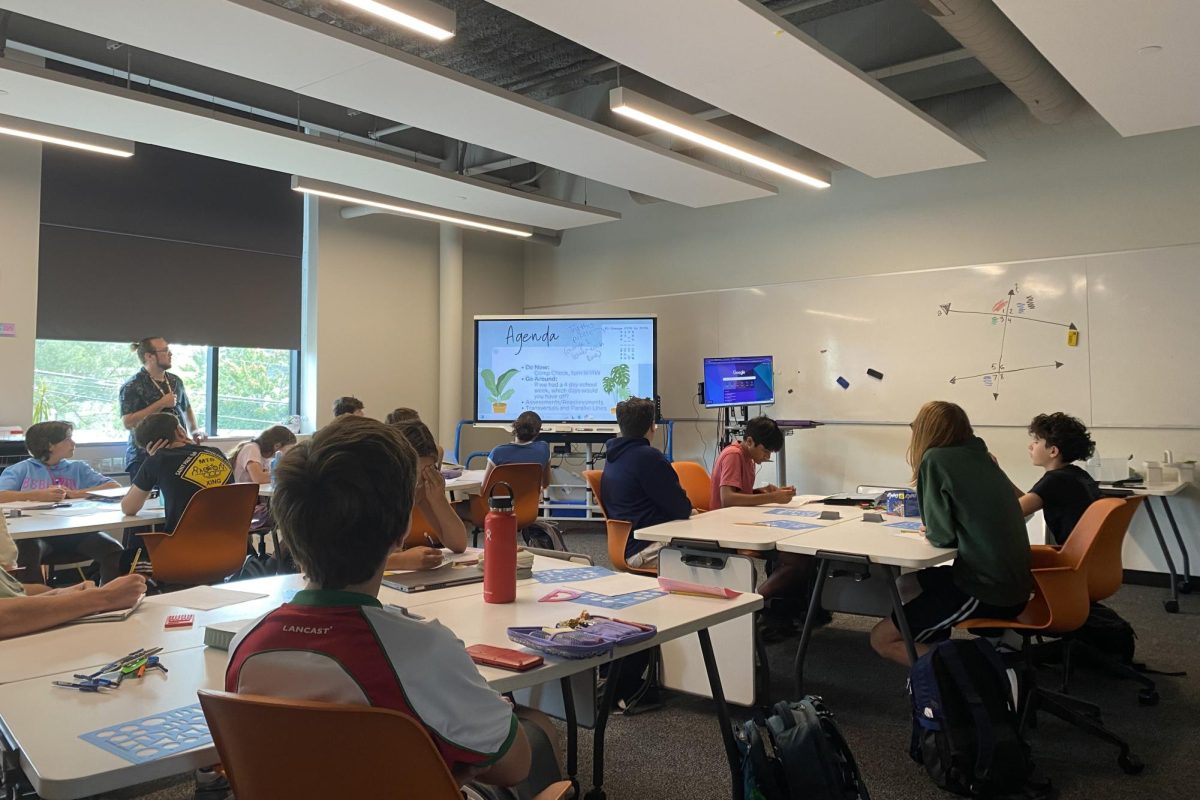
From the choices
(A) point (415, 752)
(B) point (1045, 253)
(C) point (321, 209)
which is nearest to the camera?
(A) point (415, 752)

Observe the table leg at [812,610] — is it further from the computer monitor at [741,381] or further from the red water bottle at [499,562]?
the computer monitor at [741,381]

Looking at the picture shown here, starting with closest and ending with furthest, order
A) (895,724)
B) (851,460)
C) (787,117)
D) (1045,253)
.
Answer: (895,724)
(787,117)
(1045,253)
(851,460)

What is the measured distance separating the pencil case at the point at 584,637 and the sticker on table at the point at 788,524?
1710 millimetres

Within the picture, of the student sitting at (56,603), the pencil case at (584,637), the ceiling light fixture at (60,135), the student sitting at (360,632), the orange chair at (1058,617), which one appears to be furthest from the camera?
the ceiling light fixture at (60,135)

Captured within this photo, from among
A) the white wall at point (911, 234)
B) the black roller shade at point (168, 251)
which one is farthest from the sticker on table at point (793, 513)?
the black roller shade at point (168, 251)

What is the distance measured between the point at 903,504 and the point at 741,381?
3.28 m

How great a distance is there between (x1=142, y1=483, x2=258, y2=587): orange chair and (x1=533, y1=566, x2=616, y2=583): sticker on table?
70.6 inches

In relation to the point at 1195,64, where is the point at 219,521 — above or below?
below

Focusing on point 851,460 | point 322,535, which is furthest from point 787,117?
point 322,535

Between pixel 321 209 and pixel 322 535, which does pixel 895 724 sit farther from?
pixel 321 209

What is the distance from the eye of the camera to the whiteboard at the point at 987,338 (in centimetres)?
555

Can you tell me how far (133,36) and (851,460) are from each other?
18.2ft

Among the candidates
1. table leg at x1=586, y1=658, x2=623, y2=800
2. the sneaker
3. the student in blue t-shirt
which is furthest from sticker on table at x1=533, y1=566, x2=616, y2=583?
the student in blue t-shirt

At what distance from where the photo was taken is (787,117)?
4852 millimetres
